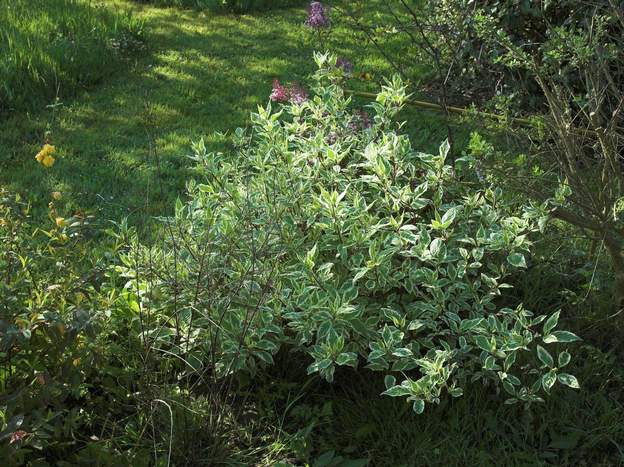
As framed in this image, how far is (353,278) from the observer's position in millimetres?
2990

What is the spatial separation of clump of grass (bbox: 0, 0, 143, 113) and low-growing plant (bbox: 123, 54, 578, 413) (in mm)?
2515

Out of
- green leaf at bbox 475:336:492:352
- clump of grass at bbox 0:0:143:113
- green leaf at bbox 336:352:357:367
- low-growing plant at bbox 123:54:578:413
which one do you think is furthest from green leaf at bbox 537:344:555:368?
clump of grass at bbox 0:0:143:113

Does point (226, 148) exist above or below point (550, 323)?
below

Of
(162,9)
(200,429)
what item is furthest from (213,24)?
(200,429)

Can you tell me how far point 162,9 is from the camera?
7.73 m

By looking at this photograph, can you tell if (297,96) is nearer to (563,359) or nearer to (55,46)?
(563,359)

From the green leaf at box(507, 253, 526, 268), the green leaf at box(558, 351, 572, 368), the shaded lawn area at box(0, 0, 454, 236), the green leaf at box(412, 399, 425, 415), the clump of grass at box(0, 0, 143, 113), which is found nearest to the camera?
the green leaf at box(412, 399, 425, 415)

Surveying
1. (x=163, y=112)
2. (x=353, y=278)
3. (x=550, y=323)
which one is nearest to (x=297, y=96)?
(x=353, y=278)

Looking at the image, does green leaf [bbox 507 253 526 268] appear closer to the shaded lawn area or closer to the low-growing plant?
the low-growing plant

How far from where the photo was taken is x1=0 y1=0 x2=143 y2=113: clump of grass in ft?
17.8

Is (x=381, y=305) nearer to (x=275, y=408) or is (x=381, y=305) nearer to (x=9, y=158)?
(x=275, y=408)

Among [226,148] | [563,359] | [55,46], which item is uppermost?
[55,46]

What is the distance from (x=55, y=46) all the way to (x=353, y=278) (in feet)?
12.4

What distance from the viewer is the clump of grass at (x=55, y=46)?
5.42 m
